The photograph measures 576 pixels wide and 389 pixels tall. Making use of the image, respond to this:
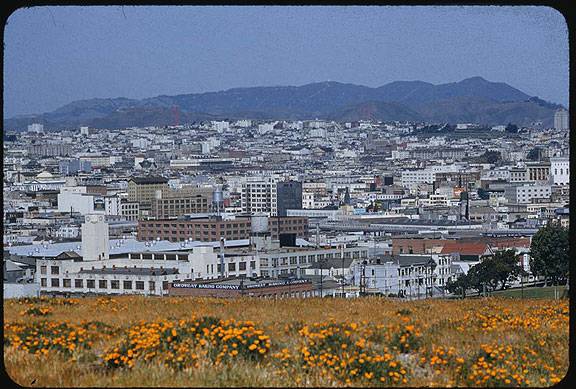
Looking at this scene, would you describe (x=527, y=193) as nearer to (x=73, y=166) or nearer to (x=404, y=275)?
(x=73, y=166)

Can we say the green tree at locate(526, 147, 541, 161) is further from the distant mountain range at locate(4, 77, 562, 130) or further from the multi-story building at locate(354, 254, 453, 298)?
the multi-story building at locate(354, 254, 453, 298)

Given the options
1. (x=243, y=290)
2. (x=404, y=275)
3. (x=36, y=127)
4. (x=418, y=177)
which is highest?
(x=36, y=127)

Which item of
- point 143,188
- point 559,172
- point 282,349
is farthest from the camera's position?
point 143,188

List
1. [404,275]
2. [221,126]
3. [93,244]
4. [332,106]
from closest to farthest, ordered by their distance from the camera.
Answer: [404,275] < [93,244] < [221,126] < [332,106]

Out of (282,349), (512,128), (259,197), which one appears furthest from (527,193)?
(282,349)

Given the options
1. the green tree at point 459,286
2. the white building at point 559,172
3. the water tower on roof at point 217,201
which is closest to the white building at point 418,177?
the white building at point 559,172

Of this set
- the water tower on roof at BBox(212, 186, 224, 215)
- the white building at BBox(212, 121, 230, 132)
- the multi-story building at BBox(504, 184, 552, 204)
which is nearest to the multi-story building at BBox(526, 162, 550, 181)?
the multi-story building at BBox(504, 184, 552, 204)

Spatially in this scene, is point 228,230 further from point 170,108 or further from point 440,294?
point 170,108
